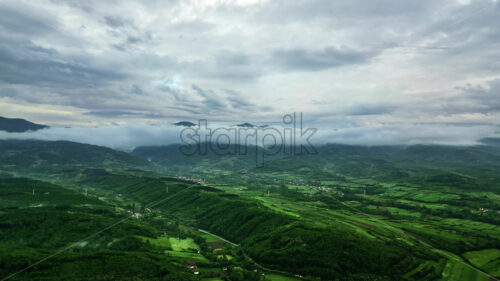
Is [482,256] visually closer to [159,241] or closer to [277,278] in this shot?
[277,278]

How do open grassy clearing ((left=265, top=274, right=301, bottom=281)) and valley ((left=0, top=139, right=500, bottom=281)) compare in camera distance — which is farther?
open grassy clearing ((left=265, top=274, right=301, bottom=281))

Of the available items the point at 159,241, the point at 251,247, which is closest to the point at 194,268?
the point at 251,247

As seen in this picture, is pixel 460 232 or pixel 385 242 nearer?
pixel 385 242

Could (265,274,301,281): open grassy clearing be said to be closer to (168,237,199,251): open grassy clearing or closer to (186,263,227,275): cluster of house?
(186,263,227,275): cluster of house

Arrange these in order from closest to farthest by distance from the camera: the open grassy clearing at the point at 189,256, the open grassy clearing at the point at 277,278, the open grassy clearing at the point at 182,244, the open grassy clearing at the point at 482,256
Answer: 1. the open grassy clearing at the point at 277,278
2. the open grassy clearing at the point at 189,256
3. the open grassy clearing at the point at 482,256
4. the open grassy clearing at the point at 182,244

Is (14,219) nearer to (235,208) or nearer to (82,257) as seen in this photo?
(82,257)

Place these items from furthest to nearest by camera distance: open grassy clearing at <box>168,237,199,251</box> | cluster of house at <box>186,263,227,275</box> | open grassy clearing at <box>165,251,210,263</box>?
open grassy clearing at <box>168,237,199,251</box> → open grassy clearing at <box>165,251,210,263</box> → cluster of house at <box>186,263,227,275</box>

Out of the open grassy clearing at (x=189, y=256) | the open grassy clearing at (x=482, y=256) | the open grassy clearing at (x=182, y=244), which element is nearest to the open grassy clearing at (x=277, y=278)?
the open grassy clearing at (x=189, y=256)

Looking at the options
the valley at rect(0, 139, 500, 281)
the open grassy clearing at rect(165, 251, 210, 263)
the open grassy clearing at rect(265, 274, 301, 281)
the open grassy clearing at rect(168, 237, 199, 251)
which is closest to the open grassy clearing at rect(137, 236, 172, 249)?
the valley at rect(0, 139, 500, 281)

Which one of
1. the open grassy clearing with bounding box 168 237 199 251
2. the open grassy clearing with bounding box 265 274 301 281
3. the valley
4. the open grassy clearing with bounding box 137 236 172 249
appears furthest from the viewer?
the open grassy clearing with bounding box 168 237 199 251

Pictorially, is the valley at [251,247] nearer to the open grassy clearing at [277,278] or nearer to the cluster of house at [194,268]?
the cluster of house at [194,268]

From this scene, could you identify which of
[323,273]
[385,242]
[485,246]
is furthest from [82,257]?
[485,246]
